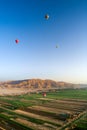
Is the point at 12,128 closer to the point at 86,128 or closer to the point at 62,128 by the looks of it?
the point at 62,128

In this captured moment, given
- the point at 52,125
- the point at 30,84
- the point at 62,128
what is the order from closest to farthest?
1. the point at 62,128
2. the point at 52,125
3. the point at 30,84

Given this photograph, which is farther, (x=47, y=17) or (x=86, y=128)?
(x=47, y=17)

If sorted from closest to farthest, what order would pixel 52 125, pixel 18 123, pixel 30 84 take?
pixel 52 125
pixel 18 123
pixel 30 84

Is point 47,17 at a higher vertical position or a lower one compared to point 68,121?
higher

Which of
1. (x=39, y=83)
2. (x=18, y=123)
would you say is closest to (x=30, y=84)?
(x=39, y=83)

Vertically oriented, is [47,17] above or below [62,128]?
above

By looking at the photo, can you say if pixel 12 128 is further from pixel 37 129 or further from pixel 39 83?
pixel 39 83

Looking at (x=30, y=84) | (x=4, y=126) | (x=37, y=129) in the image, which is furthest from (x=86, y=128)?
(x=30, y=84)

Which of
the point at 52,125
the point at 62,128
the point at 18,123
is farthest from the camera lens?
the point at 18,123

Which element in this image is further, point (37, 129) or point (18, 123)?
point (18, 123)
